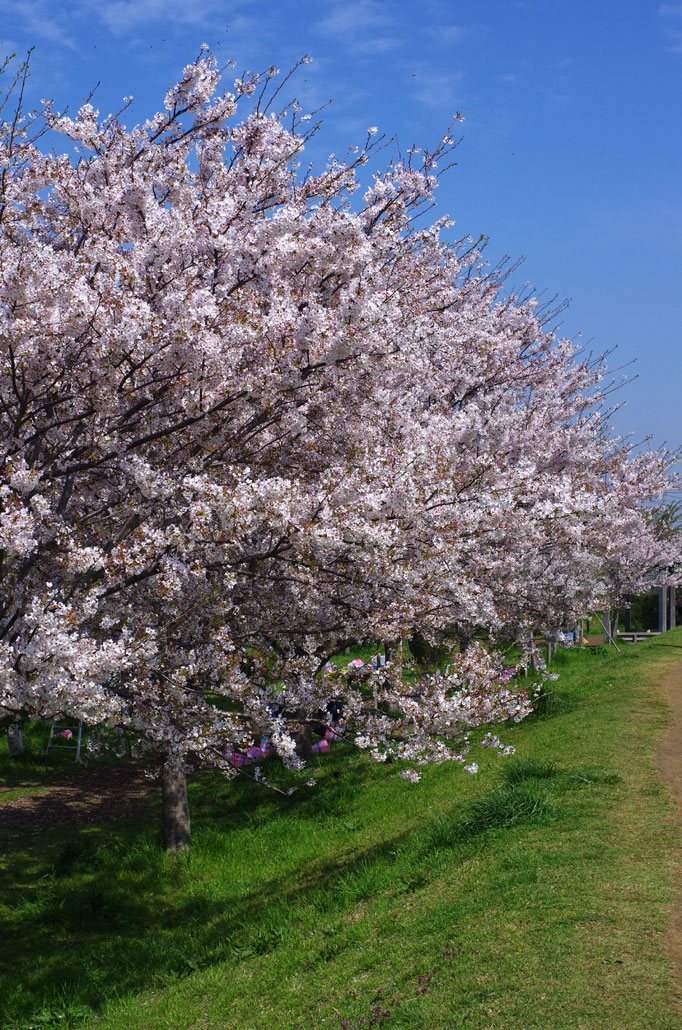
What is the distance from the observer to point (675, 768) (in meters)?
10.2

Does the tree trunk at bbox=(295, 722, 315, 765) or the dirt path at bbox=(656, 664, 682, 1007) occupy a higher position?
the dirt path at bbox=(656, 664, 682, 1007)

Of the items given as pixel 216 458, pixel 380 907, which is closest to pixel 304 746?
pixel 380 907

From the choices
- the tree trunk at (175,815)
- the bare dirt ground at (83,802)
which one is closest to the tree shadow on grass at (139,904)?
the tree trunk at (175,815)

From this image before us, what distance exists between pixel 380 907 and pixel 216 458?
15.7 feet

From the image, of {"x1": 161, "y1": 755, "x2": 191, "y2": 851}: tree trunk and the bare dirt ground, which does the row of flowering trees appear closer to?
{"x1": 161, "y1": 755, "x2": 191, "y2": 851}: tree trunk

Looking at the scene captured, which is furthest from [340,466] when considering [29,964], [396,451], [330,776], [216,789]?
[216,789]

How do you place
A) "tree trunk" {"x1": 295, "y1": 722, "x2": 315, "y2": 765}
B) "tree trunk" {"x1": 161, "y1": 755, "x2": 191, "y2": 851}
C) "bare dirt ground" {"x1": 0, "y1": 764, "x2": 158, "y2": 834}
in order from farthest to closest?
"tree trunk" {"x1": 295, "y1": 722, "x2": 315, "y2": 765}, "bare dirt ground" {"x1": 0, "y1": 764, "x2": 158, "y2": 834}, "tree trunk" {"x1": 161, "y1": 755, "x2": 191, "y2": 851}

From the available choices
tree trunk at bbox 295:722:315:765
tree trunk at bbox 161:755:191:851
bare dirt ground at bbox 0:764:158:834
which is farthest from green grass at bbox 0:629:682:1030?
tree trunk at bbox 295:722:315:765

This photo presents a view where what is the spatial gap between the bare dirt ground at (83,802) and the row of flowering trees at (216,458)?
7.23m

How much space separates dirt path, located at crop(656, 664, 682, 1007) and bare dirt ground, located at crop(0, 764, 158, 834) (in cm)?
910

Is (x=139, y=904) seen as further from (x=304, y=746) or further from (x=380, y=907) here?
(x=304, y=746)

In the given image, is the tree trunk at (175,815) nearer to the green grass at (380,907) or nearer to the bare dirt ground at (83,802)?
the green grass at (380,907)

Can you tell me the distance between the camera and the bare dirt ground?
1409 cm

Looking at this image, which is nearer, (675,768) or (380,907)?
(380,907)
